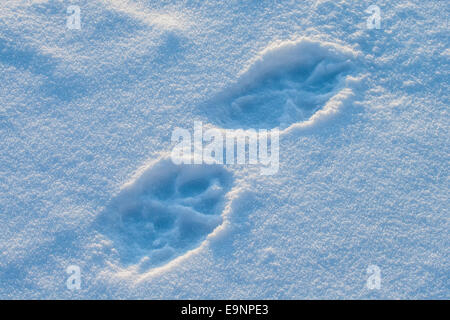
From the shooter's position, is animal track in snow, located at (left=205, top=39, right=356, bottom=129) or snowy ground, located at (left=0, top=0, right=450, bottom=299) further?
animal track in snow, located at (left=205, top=39, right=356, bottom=129)

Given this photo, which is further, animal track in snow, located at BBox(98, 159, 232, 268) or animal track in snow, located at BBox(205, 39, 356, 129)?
animal track in snow, located at BBox(205, 39, 356, 129)

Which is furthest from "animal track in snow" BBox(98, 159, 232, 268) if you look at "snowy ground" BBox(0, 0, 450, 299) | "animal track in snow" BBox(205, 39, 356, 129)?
A: "animal track in snow" BBox(205, 39, 356, 129)

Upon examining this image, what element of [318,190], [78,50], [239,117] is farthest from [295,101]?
[78,50]

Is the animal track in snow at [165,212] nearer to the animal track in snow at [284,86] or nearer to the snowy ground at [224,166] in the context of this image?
the snowy ground at [224,166]

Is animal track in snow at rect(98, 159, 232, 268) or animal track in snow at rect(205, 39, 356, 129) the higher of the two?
animal track in snow at rect(205, 39, 356, 129)

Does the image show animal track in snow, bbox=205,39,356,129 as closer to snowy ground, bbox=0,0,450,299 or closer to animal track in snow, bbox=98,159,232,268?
snowy ground, bbox=0,0,450,299

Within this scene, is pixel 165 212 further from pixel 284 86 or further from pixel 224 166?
pixel 284 86

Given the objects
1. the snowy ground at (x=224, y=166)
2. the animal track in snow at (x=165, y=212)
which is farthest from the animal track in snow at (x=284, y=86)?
the animal track in snow at (x=165, y=212)
